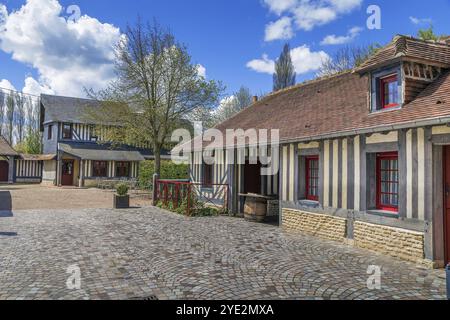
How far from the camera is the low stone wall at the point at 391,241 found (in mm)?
5500

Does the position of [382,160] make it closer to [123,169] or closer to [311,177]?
[311,177]

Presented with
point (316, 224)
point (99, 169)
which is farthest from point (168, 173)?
point (316, 224)

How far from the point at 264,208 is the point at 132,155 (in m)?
19.6

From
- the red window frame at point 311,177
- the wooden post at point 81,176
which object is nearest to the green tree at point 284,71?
the wooden post at point 81,176

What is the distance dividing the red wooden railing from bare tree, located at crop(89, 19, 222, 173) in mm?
4643

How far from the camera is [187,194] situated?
433 inches

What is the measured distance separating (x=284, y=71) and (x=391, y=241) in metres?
30.9

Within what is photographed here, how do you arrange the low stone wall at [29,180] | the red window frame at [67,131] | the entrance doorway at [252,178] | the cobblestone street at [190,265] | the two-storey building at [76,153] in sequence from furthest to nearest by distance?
1. the low stone wall at [29,180]
2. the red window frame at [67,131]
3. the two-storey building at [76,153]
4. the entrance doorway at [252,178]
5. the cobblestone street at [190,265]

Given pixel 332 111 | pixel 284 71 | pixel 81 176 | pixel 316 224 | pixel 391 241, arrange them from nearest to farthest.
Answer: pixel 391 241 < pixel 316 224 < pixel 332 111 < pixel 81 176 < pixel 284 71

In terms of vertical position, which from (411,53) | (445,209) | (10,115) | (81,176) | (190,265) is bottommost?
(190,265)

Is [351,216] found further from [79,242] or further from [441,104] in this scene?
[79,242]

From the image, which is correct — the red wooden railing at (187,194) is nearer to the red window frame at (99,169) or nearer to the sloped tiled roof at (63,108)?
the red window frame at (99,169)

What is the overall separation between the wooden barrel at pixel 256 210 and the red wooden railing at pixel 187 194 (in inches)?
64.3
